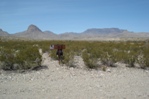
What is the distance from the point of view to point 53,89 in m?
8.50

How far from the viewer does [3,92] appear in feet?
26.5

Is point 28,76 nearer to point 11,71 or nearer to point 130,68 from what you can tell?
point 11,71

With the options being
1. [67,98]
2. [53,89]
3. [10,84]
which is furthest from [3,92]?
[67,98]

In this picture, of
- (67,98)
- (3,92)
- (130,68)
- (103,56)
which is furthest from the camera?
(103,56)

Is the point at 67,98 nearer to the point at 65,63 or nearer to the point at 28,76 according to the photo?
the point at 28,76

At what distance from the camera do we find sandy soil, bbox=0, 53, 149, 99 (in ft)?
25.6

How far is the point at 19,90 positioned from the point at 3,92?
62cm

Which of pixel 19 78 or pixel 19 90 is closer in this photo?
pixel 19 90

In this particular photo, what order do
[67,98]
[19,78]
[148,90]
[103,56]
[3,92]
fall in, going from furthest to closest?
[103,56]
[19,78]
[148,90]
[3,92]
[67,98]

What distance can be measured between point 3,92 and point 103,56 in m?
9.22

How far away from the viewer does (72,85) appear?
364 inches

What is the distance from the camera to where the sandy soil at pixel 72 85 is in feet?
25.6

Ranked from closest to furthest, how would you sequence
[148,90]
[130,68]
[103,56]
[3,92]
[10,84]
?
[3,92] → [148,90] → [10,84] → [130,68] → [103,56]

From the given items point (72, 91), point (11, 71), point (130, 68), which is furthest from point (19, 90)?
point (130, 68)
